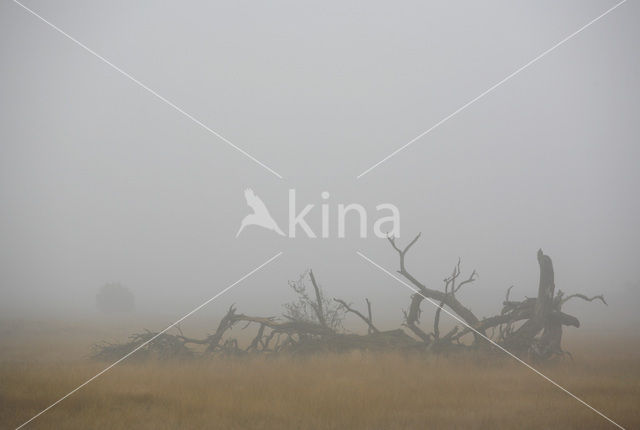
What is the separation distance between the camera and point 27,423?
7.84 metres

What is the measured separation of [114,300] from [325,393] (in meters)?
28.3

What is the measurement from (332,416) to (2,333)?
17.6 meters

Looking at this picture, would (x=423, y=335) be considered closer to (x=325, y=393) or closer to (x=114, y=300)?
(x=325, y=393)

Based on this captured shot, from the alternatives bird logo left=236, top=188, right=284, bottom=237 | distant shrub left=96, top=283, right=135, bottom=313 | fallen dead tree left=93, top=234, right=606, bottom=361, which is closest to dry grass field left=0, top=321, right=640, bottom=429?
fallen dead tree left=93, top=234, right=606, bottom=361

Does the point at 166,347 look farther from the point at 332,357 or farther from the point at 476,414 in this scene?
the point at 476,414

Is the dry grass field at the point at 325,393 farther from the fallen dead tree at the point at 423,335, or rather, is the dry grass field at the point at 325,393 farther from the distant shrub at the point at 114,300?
the distant shrub at the point at 114,300

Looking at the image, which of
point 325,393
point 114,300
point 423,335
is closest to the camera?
point 325,393

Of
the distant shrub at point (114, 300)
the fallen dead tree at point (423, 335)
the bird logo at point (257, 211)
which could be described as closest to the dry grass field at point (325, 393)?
the fallen dead tree at point (423, 335)

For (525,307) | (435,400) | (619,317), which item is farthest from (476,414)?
(619,317)

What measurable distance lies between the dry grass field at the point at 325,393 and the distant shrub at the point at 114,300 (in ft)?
70.1

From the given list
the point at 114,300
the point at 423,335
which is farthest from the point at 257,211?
the point at 114,300

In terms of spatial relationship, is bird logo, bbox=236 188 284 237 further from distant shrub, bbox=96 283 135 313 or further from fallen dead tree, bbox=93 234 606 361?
distant shrub, bbox=96 283 135 313

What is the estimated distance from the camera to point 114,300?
33.6 m

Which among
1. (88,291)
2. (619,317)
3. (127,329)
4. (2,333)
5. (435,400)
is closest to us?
(435,400)
